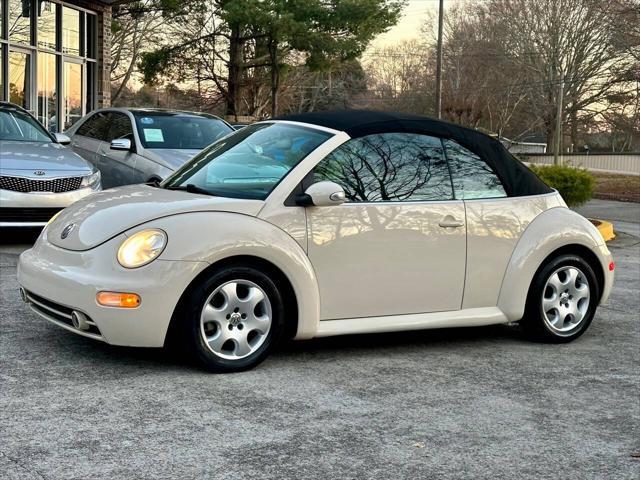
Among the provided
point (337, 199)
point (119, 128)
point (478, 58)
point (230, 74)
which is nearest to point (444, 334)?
point (337, 199)

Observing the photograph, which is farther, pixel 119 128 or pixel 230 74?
pixel 230 74

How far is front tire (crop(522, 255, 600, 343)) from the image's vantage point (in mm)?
6168

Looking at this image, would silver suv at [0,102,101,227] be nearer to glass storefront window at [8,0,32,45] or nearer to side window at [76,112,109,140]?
side window at [76,112,109,140]

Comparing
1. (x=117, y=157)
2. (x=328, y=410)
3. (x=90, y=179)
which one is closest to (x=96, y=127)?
(x=117, y=157)

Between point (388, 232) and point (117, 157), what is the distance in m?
7.04

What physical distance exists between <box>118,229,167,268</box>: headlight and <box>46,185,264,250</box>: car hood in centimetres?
10

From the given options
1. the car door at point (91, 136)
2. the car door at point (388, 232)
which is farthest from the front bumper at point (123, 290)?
the car door at point (91, 136)

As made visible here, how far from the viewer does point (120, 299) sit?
15.9ft

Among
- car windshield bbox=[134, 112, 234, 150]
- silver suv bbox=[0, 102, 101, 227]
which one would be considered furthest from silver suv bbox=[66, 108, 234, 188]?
silver suv bbox=[0, 102, 101, 227]

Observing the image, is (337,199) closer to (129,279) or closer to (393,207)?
(393,207)

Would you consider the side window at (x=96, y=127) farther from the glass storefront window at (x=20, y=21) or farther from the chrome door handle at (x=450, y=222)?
the chrome door handle at (x=450, y=222)

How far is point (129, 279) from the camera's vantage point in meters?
4.86

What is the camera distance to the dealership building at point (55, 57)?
64.1 ft

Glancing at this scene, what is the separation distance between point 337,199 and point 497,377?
56.0 inches
